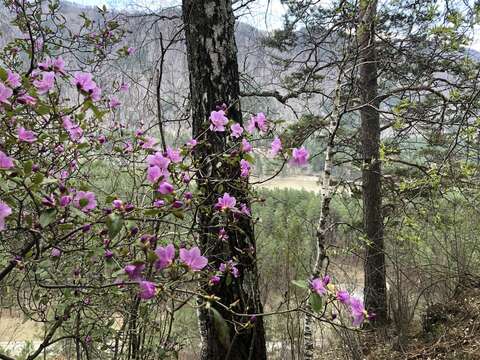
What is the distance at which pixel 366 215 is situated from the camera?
217 inches

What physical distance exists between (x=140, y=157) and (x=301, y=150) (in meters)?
0.85

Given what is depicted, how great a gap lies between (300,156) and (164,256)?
24.3 inches

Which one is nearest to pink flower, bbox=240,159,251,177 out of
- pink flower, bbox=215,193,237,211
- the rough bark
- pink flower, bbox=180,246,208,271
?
pink flower, bbox=215,193,237,211

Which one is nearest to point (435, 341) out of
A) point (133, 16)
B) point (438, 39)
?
point (438, 39)

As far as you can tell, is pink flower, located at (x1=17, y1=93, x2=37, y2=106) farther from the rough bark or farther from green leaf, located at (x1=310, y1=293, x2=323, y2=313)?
the rough bark

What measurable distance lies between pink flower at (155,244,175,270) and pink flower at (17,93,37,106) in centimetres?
45

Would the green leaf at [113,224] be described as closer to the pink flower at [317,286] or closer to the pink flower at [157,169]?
the pink flower at [157,169]

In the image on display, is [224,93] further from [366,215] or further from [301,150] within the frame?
[366,215]

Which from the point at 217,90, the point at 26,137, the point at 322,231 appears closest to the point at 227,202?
the point at 26,137

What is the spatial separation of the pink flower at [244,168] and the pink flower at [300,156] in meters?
0.16

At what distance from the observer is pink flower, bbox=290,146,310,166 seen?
134 cm

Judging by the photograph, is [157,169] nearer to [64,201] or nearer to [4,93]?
[64,201]

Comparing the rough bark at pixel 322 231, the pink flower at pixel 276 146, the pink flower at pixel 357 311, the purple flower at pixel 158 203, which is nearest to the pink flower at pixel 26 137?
the purple flower at pixel 158 203

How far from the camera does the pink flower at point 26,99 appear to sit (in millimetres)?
953
